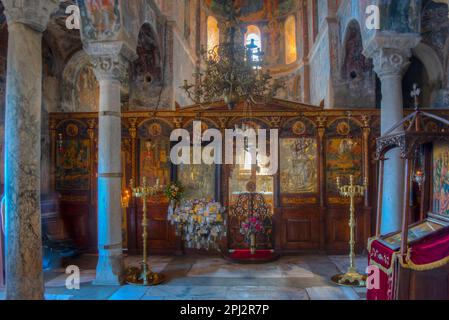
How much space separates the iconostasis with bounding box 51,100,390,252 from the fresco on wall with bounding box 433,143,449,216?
144 cm

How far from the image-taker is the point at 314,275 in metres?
7.17

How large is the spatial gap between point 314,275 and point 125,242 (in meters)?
4.99

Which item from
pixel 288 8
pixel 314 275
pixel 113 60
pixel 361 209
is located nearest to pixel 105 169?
pixel 113 60

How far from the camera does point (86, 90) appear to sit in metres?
11.0

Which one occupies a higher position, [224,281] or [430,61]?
[430,61]

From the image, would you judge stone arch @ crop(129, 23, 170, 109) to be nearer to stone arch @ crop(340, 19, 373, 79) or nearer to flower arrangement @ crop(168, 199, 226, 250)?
flower arrangement @ crop(168, 199, 226, 250)

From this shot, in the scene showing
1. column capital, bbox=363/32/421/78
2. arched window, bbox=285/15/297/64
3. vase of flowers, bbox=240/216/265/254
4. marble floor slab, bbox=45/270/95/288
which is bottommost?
marble floor slab, bbox=45/270/95/288

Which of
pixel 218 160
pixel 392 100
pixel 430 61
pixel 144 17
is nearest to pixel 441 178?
pixel 392 100

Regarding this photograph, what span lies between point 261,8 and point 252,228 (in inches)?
527

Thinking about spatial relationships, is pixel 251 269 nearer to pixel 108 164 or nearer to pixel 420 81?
pixel 108 164

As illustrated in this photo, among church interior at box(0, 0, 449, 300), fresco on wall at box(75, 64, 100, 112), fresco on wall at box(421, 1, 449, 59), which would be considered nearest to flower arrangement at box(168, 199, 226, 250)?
church interior at box(0, 0, 449, 300)

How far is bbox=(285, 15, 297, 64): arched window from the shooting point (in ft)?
55.0

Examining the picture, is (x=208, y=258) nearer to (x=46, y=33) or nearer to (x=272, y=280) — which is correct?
(x=272, y=280)

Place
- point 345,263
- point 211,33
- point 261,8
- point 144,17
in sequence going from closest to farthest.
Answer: point 345,263 < point 144,17 < point 211,33 < point 261,8
